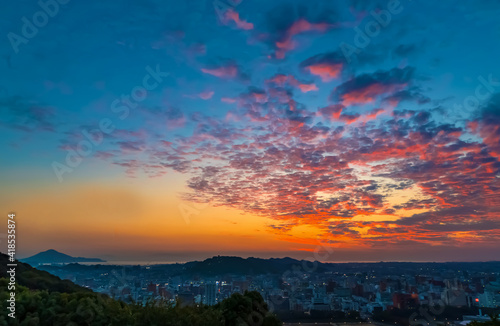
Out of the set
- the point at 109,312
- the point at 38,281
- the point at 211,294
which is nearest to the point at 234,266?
the point at 211,294

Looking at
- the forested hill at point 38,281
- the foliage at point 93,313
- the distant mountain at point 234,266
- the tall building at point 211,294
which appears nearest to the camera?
the foliage at point 93,313

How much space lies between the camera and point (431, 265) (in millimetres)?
107312

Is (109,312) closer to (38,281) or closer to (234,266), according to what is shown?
(38,281)

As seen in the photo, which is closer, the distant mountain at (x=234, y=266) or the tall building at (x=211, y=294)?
the tall building at (x=211, y=294)

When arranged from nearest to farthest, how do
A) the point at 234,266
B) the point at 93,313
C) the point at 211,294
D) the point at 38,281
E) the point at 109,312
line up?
the point at 93,313 < the point at 109,312 < the point at 38,281 < the point at 211,294 < the point at 234,266

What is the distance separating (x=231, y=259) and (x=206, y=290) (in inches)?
1195

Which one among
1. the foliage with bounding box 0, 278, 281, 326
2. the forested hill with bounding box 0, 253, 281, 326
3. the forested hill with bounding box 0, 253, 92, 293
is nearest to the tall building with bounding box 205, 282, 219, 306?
the forested hill with bounding box 0, 253, 92, 293

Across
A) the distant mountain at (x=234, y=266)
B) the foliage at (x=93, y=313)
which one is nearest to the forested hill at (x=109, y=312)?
the foliage at (x=93, y=313)

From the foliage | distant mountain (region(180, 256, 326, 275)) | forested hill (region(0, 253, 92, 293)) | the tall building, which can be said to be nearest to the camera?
the foliage

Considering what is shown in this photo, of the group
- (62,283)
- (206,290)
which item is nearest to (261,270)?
(206,290)

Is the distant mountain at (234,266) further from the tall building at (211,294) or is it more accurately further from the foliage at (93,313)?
the foliage at (93,313)

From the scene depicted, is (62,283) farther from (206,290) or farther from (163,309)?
(206,290)

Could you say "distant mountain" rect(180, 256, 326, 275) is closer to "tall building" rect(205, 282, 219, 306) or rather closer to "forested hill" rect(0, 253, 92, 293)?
"tall building" rect(205, 282, 219, 306)

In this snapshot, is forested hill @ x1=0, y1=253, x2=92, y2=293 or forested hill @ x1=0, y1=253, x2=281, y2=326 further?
forested hill @ x1=0, y1=253, x2=92, y2=293
